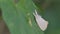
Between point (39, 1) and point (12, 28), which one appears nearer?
point (12, 28)

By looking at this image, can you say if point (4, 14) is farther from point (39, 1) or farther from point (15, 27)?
point (39, 1)

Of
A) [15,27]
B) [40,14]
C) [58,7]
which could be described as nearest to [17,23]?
[15,27]

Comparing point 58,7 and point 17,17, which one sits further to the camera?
point 58,7

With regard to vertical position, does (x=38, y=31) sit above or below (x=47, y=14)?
below

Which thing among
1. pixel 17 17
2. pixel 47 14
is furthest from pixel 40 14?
pixel 17 17

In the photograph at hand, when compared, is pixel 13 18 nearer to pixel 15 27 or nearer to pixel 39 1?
pixel 15 27

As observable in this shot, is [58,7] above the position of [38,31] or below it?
above
